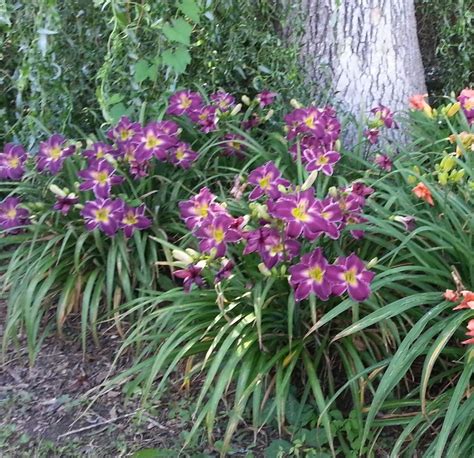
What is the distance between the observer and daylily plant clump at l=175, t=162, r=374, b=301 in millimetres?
1926

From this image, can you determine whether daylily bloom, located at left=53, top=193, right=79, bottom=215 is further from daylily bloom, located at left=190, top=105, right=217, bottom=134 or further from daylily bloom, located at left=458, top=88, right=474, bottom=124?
daylily bloom, located at left=458, top=88, right=474, bottom=124

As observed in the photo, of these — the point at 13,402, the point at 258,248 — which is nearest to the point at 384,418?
the point at 258,248

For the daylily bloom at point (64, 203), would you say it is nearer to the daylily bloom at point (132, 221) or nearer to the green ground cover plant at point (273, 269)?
the green ground cover plant at point (273, 269)

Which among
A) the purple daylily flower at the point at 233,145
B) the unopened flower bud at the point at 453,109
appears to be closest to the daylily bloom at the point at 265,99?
the purple daylily flower at the point at 233,145

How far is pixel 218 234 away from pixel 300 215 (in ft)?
0.85

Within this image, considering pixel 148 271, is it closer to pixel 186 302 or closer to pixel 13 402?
pixel 186 302

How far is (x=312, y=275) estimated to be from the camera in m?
1.95

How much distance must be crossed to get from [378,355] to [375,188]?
734 millimetres

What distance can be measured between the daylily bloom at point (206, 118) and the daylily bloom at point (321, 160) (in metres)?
0.58

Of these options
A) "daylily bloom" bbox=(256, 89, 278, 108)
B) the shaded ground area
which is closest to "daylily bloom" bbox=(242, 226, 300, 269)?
the shaded ground area

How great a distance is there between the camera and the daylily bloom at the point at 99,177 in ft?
8.54

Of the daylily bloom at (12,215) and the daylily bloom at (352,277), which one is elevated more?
the daylily bloom at (12,215)

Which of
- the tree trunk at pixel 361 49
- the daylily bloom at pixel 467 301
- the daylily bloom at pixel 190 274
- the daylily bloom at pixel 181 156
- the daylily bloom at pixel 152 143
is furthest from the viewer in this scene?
the tree trunk at pixel 361 49

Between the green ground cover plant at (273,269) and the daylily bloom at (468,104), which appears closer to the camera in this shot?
the green ground cover plant at (273,269)
